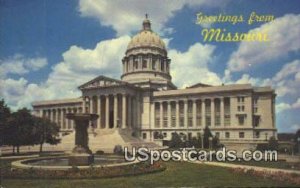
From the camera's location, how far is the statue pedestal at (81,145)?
30.7m

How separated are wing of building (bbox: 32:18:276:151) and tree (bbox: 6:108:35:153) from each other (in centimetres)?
2518

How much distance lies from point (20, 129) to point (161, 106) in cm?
4167

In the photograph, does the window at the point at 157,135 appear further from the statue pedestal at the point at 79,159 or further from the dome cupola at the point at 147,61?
the statue pedestal at the point at 79,159

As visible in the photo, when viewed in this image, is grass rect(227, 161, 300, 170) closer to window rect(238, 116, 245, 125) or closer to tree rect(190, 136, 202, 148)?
tree rect(190, 136, 202, 148)

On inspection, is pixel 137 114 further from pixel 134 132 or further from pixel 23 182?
pixel 23 182

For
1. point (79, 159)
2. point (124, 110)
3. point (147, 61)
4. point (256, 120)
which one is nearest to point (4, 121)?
point (79, 159)

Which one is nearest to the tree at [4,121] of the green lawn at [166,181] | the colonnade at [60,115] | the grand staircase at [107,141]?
the grand staircase at [107,141]

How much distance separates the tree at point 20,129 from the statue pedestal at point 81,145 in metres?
20.4

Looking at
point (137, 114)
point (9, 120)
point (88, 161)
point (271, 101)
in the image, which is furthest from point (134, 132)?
point (88, 161)

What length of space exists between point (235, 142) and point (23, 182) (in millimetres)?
58151

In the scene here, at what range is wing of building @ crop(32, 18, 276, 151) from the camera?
75.3 m

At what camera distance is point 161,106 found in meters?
86.6

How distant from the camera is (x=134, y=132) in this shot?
277ft

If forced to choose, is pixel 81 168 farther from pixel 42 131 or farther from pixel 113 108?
pixel 113 108
